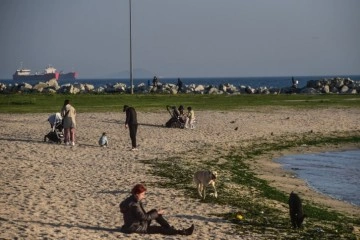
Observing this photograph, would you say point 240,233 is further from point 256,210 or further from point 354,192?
point 354,192

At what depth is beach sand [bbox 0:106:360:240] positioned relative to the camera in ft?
46.8

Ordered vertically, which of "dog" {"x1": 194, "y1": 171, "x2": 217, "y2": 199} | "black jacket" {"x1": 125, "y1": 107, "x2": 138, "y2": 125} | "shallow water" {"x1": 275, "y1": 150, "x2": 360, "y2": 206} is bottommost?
"shallow water" {"x1": 275, "y1": 150, "x2": 360, "y2": 206}

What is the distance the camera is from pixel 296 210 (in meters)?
14.5

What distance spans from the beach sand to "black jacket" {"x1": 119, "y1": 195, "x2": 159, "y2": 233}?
184 millimetres

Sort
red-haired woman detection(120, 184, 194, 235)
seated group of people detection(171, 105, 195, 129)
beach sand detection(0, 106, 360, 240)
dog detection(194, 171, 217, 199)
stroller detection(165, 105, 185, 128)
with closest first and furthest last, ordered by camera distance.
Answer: red-haired woman detection(120, 184, 194, 235)
beach sand detection(0, 106, 360, 240)
dog detection(194, 171, 217, 199)
seated group of people detection(171, 105, 195, 129)
stroller detection(165, 105, 185, 128)

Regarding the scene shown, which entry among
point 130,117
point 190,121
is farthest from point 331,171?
point 190,121

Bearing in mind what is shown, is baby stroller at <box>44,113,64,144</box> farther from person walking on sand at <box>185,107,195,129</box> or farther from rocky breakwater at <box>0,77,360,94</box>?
rocky breakwater at <box>0,77,360,94</box>

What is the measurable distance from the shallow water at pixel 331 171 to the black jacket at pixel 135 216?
865 cm

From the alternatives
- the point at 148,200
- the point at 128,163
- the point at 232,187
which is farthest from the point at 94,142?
the point at 148,200

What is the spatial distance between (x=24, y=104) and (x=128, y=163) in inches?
1292

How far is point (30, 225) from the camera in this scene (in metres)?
13.8

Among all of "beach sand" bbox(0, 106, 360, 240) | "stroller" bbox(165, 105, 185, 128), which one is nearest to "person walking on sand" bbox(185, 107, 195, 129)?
"stroller" bbox(165, 105, 185, 128)

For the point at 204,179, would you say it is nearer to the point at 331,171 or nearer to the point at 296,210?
the point at 296,210

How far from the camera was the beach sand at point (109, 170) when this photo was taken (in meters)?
14.3
